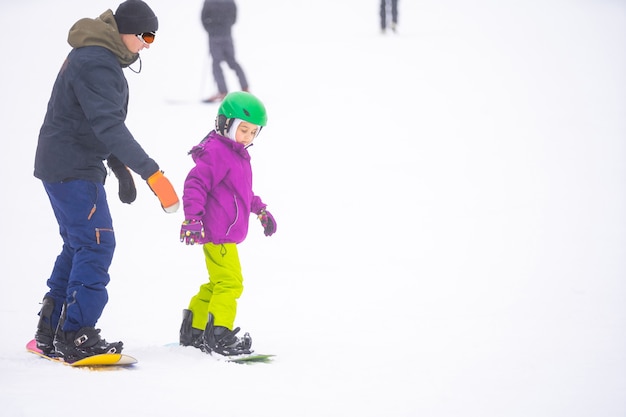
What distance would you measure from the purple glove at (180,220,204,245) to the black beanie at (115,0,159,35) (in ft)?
2.95

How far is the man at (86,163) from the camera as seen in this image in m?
3.19

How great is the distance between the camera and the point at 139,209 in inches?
280

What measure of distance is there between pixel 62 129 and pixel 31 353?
107 cm


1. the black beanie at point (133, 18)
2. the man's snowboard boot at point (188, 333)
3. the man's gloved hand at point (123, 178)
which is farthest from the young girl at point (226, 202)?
the black beanie at point (133, 18)

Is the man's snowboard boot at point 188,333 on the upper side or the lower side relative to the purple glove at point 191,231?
lower

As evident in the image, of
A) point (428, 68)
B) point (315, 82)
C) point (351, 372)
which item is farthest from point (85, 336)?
point (428, 68)

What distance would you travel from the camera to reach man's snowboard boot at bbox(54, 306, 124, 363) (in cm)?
325

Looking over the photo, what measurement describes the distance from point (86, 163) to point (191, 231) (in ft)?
1.84

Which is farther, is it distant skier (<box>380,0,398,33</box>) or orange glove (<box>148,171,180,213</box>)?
distant skier (<box>380,0,398,33</box>)

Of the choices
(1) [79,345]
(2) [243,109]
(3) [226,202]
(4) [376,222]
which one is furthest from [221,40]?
(1) [79,345]

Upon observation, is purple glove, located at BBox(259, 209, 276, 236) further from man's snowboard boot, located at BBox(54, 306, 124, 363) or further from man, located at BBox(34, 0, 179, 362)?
man's snowboard boot, located at BBox(54, 306, 124, 363)

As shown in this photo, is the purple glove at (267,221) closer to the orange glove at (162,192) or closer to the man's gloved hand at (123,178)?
the man's gloved hand at (123,178)

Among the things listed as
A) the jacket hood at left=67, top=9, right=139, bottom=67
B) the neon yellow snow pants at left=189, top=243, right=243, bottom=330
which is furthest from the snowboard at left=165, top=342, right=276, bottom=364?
the jacket hood at left=67, top=9, right=139, bottom=67

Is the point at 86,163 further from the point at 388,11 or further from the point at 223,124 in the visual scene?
the point at 388,11
